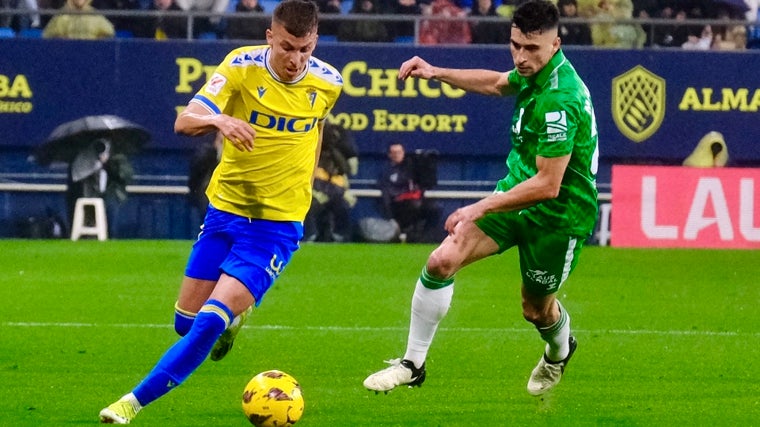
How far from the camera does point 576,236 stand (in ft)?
24.9

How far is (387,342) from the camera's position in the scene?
1048 cm

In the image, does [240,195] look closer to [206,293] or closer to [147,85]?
[206,293]

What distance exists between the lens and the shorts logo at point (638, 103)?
19.2 meters

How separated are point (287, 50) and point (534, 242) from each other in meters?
1.69

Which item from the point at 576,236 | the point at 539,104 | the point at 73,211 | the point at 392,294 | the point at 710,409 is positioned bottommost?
the point at 73,211

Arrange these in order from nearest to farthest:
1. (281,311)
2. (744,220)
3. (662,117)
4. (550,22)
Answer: (550,22), (281,311), (744,220), (662,117)

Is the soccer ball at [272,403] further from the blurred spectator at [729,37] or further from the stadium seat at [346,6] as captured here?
the blurred spectator at [729,37]

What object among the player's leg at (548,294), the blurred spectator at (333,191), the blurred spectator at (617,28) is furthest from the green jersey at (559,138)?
the blurred spectator at (617,28)

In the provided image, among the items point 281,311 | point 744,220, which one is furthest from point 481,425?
point 744,220

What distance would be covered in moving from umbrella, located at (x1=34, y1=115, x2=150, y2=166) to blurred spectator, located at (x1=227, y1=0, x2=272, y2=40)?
5.96 ft

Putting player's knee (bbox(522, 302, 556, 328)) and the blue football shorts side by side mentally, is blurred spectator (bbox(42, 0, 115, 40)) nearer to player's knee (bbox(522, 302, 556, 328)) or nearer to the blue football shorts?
the blue football shorts

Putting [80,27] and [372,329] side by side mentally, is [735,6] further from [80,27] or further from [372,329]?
[372,329]

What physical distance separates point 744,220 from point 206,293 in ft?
39.1

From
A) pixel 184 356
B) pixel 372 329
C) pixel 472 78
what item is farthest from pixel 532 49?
pixel 372 329
